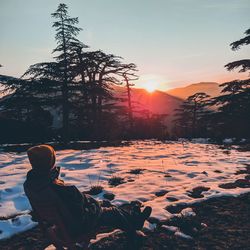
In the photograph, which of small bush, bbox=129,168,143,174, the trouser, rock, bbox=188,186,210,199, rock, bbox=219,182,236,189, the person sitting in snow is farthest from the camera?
small bush, bbox=129,168,143,174

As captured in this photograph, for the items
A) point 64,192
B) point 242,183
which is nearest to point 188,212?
point 242,183

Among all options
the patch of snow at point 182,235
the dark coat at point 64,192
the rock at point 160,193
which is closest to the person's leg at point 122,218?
the dark coat at point 64,192

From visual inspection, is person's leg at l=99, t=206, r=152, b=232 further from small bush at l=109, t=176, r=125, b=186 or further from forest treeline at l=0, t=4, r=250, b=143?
forest treeline at l=0, t=4, r=250, b=143

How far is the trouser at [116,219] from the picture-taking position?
15.5 ft

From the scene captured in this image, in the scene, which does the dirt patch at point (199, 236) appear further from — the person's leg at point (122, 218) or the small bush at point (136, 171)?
the small bush at point (136, 171)

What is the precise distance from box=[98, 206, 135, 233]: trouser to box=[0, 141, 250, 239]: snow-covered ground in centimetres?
146

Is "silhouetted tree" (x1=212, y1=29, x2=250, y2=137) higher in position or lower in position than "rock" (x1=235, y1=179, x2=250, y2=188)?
higher

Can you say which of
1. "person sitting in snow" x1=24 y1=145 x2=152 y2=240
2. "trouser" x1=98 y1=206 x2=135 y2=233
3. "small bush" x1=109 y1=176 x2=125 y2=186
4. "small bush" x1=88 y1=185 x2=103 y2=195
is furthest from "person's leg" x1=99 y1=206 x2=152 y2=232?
"small bush" x1=109 y1=176 x2=125 y2=186

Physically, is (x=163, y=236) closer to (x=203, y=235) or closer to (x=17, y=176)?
(x=203, y=235)

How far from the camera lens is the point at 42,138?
24125mm

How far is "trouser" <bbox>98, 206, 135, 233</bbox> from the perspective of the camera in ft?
15.5

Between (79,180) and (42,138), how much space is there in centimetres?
1553

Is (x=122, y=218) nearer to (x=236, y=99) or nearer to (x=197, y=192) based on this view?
(x=197, y=192)

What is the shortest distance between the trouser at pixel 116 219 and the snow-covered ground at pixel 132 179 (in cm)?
146
